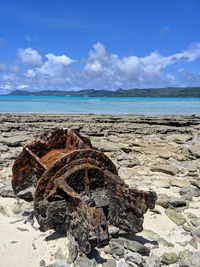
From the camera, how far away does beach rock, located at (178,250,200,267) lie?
436cm

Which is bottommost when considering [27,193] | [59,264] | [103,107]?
[103,107]

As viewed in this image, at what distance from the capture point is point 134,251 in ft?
15.1

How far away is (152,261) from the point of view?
4.43 meters

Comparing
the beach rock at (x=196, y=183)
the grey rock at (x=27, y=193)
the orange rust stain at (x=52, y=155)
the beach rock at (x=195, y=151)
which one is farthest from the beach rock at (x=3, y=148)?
the beach rock at (x=196, y=183)

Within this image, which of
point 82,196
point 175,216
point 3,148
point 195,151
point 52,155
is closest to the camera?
point 82,196

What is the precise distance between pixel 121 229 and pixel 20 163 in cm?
212

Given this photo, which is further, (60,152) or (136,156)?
(136,156)

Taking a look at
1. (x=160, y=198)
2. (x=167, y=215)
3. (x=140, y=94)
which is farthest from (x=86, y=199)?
(x=140, y=94)

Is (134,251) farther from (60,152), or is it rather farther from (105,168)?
(60,152)

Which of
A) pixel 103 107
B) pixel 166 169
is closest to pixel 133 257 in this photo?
pixel 166 169

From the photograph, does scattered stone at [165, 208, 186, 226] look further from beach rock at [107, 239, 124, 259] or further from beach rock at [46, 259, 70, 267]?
beach rock at [46, 259, 70, 267]

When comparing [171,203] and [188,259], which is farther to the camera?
[171,203]

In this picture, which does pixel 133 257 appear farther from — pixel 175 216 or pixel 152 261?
pixel 175 216

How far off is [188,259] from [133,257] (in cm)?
65
